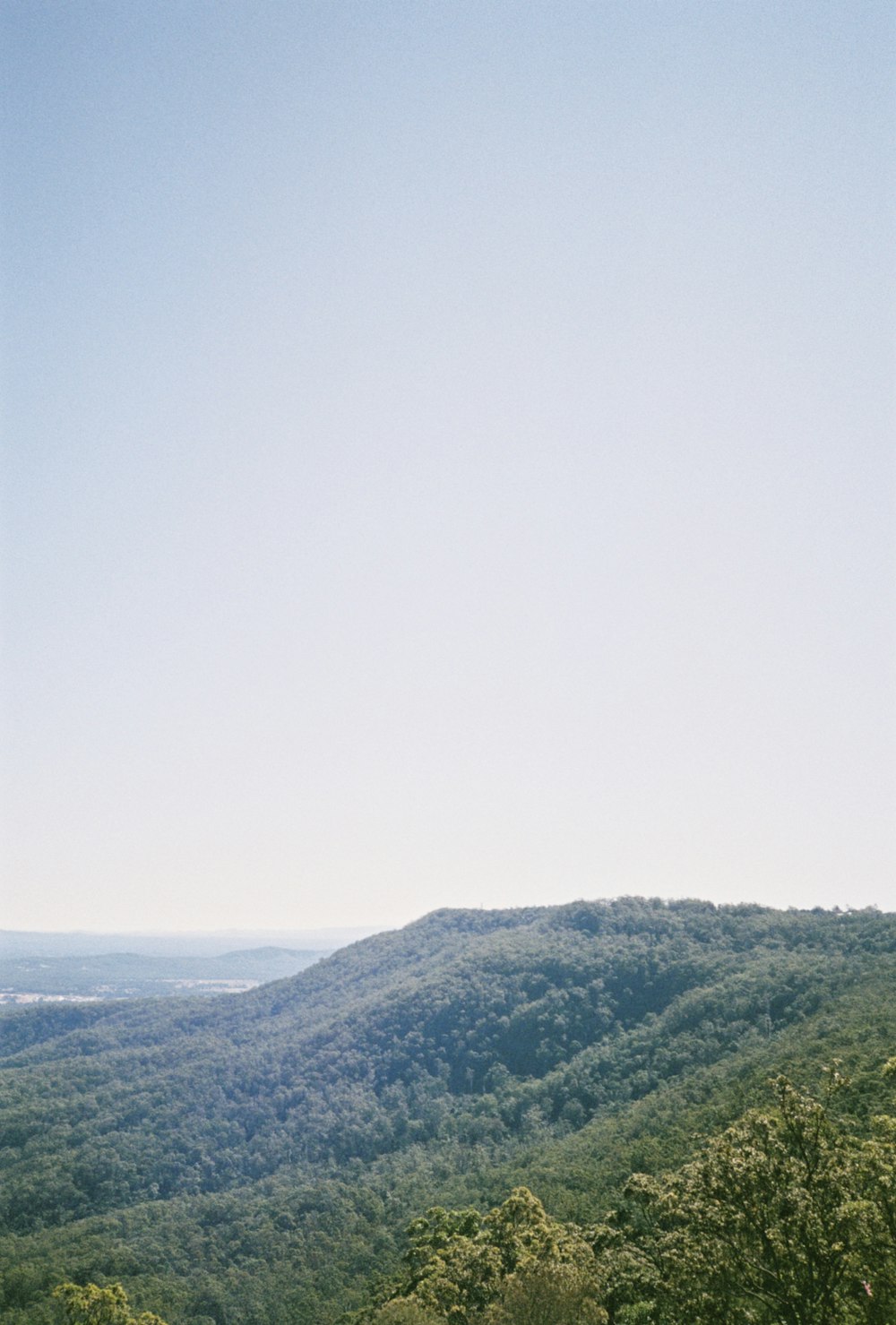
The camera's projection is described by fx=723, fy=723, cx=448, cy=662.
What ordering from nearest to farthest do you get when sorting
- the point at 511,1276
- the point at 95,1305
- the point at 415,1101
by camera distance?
the point at 511,1276, the point at 95,1305, the point at 415,1101

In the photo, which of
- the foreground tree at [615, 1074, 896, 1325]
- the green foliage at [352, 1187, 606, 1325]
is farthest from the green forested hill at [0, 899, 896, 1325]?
the foreground tree at [615, 1074, 896, 1325]

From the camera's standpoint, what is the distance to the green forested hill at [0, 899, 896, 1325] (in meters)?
77.2

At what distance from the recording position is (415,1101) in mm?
135625

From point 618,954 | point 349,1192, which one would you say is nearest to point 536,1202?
point 349,1192

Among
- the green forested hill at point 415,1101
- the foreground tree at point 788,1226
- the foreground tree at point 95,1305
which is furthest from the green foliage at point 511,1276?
the green forested hill at point 415,1101

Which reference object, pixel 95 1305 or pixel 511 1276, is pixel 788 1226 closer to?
pixel 511 1276

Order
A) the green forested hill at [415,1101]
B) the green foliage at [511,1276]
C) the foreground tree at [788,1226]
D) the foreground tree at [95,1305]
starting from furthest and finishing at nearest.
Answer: the green forested hill at [415,1101]
the foreground tree at [95,1305]
the green foliage at [511,1276]
the foreground tree at [788,1226]

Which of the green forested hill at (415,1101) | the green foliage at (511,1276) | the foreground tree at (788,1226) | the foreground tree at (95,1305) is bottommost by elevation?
the green forested hill at (415,1101)

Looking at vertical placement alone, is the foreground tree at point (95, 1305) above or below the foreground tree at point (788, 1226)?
below

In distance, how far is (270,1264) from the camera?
88.5 m

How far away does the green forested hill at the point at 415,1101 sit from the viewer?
7725 centimetres

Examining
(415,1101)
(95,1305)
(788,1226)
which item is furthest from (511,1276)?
(415,1101)

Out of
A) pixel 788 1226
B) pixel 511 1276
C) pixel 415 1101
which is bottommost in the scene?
pixel 415 1101

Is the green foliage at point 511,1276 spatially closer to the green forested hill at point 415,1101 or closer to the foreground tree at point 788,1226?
the foreground tree at point 788,1226
